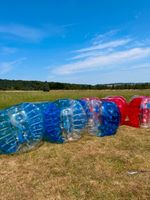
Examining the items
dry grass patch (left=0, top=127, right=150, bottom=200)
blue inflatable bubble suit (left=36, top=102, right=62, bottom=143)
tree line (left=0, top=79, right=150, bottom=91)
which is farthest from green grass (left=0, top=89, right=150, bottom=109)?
tree line (left=0, top=79, right=150, bottom=91)

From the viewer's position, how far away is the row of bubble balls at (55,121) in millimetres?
6141

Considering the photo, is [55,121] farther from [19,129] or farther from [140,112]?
[140,112]

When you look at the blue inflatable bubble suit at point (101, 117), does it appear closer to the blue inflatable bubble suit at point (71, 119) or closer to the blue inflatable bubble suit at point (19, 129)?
the blue inflatable bubble suit at point (71, 119)

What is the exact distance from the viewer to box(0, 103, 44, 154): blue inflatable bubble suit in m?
6.09

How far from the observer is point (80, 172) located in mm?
4965

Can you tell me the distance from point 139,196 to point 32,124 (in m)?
3.25

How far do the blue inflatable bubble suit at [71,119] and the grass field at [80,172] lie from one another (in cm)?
31

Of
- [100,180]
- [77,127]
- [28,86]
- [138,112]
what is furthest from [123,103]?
[28,86]

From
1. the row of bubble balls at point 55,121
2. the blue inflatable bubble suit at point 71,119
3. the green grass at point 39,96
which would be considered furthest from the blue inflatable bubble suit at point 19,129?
the green grass at point 39,96

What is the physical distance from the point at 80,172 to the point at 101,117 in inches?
124

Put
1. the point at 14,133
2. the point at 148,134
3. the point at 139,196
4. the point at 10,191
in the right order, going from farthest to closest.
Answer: the point at 148,134, the point at 14,133, the point at 10,191, the point at 139,196

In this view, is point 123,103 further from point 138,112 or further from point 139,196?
point 139,196

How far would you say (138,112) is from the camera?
951cm

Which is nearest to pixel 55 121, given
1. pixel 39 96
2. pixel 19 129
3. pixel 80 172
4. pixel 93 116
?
pixel 19 129
